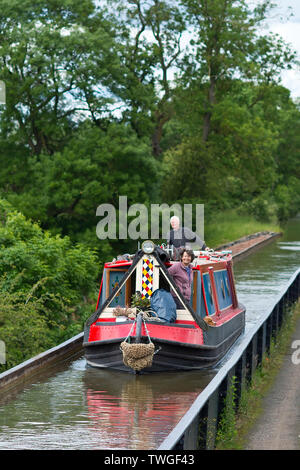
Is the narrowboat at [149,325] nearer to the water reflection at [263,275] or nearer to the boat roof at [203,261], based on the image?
the boat roof at [203,261]

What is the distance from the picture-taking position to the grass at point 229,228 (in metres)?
47.0

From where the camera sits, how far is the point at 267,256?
39.9 meters

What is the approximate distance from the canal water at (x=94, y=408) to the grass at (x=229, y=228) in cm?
2901

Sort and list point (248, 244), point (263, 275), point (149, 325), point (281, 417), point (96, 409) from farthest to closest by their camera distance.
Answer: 1. point (248, 244)
2. point (263, 275)
3. point (149, 325)
4. point (96, 409)
5. point (281, 417)

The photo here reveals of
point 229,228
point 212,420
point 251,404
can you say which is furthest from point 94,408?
point 229,228

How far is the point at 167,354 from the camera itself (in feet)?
45.5

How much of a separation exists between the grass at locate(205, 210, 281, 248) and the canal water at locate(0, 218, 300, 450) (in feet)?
95.2

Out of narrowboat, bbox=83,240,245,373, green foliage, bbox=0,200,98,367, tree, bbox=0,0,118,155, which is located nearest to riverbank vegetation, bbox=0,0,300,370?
tree, bbox=0,0,118,155

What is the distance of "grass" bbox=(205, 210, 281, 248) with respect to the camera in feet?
154

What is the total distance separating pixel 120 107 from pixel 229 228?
39.9 feet

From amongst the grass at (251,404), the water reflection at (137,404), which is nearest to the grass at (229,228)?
the grass at (251,404)

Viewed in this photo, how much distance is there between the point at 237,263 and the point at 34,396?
24275 mm

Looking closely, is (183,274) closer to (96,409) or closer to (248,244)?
(96,409)
